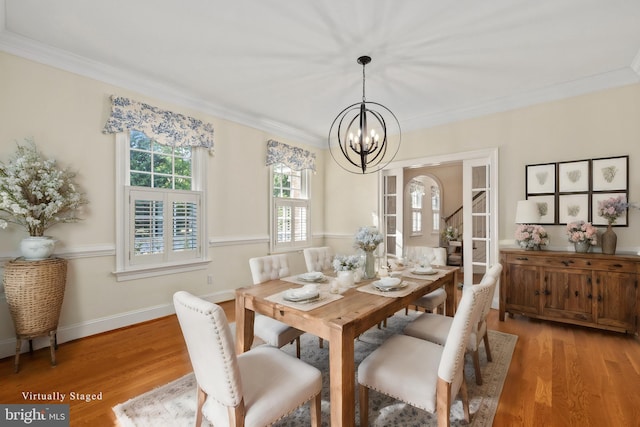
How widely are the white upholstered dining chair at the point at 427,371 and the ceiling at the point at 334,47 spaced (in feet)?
6.90

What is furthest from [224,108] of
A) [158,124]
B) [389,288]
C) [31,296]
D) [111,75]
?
[389,288]

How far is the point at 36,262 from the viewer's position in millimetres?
2424

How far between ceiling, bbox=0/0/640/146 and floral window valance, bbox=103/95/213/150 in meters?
0.22

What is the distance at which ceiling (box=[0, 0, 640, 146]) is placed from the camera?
2203 mm

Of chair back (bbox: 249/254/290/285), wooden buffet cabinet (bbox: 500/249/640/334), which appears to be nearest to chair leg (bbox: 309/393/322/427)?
chair back (bbox: 249/254/290/285)

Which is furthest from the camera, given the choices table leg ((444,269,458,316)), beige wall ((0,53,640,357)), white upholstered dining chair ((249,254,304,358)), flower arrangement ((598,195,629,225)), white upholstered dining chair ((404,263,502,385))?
flower arrangement ((598,195,629,225))

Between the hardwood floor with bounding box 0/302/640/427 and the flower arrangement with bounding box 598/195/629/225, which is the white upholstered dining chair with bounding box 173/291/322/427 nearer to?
the hardwood floor with bounding box 0/302/640/427

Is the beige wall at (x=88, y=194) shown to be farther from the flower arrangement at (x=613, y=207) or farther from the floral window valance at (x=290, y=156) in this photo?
the flower arrangement at (x=613, y=207)

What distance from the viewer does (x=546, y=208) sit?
359cm

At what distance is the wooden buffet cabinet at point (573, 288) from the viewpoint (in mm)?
2916

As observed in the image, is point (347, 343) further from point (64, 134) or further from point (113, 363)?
point (64, 134)

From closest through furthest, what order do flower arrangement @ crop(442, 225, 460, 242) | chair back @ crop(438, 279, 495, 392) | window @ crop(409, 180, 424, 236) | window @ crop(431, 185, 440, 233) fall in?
chair back @ crop(438, 279, 495, 392) → flower arrangement @ crop(442, 225, 460, 242) → window @ crop(409, 180, 424, 236) → window @ crop(431, 185, 440, 233)

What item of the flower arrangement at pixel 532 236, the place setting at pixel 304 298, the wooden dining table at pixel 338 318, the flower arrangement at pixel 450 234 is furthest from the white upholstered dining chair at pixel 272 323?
the flower arrangement at pixel 450 234

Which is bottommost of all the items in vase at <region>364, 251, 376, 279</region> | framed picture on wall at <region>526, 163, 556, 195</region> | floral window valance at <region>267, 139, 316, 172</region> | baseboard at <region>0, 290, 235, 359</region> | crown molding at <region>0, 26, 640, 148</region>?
baseboard at <region>0, 290, 235, 359</region>
